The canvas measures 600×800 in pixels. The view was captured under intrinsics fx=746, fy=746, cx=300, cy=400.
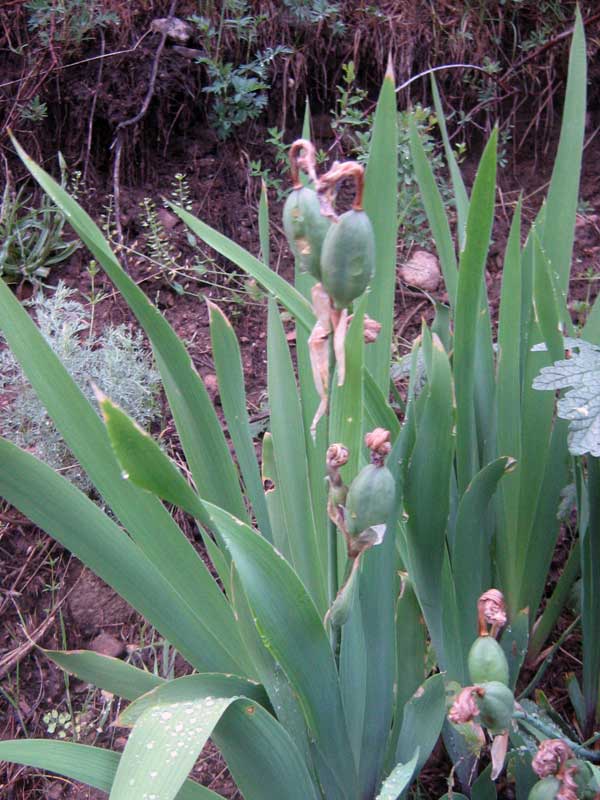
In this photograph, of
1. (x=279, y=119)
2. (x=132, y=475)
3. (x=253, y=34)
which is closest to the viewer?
(x=132, y=475)

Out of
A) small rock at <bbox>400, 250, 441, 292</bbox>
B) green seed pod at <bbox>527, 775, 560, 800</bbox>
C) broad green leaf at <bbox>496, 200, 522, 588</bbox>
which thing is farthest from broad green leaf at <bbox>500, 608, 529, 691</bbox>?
small rock at <bbox>400, 250, 441, 292</bbox>

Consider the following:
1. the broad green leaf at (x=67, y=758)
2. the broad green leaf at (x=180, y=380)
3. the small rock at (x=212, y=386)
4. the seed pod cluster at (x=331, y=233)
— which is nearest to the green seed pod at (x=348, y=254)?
the seed pod cluster at (x=331, y=233)

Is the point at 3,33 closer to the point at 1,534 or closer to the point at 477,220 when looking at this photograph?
the point at 1,534

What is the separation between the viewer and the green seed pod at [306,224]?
543 mm

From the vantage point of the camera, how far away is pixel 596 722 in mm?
1042

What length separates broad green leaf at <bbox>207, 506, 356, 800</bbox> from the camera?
64cm

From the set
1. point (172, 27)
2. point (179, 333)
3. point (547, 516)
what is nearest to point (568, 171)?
point (547, 516)

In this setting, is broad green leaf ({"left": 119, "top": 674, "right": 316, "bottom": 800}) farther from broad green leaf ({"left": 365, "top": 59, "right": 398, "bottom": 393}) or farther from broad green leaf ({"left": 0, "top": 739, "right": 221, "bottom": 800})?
broad green leaf ({"left": 365, "top": 59, "right": 398, "bottom": 393})

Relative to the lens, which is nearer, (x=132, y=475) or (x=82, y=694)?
(x=132, y=475)

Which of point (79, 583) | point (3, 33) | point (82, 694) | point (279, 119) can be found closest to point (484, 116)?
point (279, 119)

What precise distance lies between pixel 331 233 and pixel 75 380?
1130mm

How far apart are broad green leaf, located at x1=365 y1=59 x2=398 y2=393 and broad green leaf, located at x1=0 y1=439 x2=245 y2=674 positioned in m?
0.37

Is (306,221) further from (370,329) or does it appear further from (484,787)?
(484,787)

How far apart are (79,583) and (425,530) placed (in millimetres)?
904
